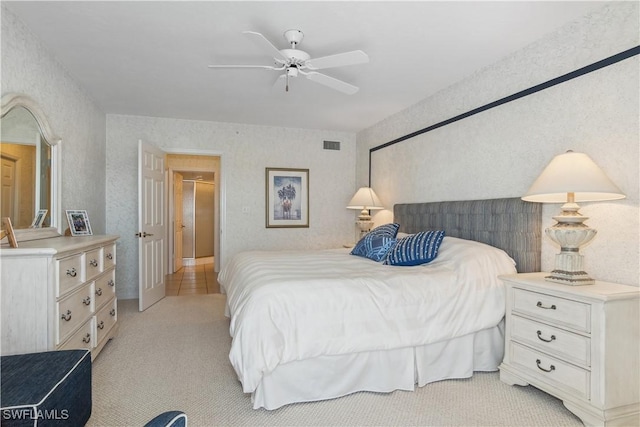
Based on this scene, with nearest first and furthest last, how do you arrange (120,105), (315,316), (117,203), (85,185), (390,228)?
(315,316) < (390,228) < (85,185) < (120,105) < (117,203)

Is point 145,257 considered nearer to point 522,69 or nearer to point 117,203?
point 117,203

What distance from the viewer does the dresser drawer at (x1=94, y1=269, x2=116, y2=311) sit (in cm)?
280

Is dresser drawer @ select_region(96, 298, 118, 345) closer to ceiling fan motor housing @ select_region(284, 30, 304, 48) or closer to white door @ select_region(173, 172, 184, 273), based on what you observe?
ceiling fan motor housing @ select_region(284, 30, 304, 48)

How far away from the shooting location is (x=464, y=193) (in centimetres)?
337

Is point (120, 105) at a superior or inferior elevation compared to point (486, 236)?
superior

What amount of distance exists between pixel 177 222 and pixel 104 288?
5.22 metres

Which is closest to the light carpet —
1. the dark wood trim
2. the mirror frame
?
the mirror frame

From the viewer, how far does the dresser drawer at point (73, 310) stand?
2.11 metres

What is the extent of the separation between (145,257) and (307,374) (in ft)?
10.00

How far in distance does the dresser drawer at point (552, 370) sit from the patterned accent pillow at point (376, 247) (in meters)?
1.26

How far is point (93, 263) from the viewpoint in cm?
271

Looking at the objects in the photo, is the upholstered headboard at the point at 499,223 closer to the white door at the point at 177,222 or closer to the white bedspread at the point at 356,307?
the white bedspread at the point at 356,307

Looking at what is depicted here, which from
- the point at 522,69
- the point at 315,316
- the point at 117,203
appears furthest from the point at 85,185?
the point at 522,69

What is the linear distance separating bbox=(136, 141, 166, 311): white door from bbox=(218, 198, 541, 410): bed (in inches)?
81.9
